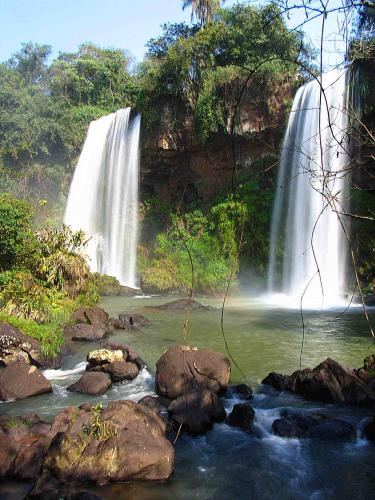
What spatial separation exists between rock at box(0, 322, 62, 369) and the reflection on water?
0.30m

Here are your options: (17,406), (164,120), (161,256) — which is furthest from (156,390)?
(164,120)

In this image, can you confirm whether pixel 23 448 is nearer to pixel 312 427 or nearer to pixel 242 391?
pixel 242 391

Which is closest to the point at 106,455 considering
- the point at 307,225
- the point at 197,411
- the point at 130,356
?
the point at 197,411

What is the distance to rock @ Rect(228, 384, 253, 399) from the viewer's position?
7.50 m

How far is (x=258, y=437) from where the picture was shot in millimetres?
6281

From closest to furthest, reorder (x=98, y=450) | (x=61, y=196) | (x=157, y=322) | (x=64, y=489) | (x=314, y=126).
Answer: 1. (x=64, y=489)
2. (x=98, y=450)
3. (x=157, y=322)
4. (x=314, y=126)
5. (x=61, y=196)

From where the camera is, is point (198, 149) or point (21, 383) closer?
point (21, 383)

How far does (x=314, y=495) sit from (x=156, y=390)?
3.46m

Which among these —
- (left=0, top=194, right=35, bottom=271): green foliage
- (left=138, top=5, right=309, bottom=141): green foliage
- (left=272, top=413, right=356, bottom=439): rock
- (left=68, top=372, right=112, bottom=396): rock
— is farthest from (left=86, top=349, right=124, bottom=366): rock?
(left=138, top=5, right=309, bottom=141): green foliage

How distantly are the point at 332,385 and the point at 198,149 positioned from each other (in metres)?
17.7

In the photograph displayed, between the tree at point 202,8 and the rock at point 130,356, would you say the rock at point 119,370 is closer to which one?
the rock at point 130,356

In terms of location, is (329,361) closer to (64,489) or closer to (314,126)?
(64,489)

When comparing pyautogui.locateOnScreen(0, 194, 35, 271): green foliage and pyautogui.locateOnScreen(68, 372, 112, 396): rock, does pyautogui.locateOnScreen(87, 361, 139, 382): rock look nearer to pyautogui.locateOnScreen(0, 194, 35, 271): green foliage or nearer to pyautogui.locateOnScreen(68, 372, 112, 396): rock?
pyautogui.locateOnScreen(68, 372, 112, 396): rock

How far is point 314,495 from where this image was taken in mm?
4918
